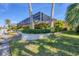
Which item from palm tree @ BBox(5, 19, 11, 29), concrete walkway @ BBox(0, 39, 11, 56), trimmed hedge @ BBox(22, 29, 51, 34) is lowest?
concrete walkway @ BBox(0, 39, 11, 56)

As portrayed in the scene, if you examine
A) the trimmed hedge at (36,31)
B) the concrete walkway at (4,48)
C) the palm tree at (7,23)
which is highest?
the palm tree at (7,23)

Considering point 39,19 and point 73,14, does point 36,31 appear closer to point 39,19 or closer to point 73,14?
point 39,19

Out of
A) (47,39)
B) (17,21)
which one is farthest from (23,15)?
(47,39)

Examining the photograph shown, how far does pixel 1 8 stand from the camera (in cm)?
188

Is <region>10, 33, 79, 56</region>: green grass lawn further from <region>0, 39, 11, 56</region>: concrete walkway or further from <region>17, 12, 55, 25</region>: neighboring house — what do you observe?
<region>17, 12, 55, 25</region>: neighboring house

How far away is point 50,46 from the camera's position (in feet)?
6.15

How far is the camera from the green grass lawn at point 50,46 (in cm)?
185

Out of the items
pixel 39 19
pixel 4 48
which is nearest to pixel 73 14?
pixel 39 19

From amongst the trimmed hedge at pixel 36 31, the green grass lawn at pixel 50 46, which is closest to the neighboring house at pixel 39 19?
the trimmed hedge at pixel 36 31

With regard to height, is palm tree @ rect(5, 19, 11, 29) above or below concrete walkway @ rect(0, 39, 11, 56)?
above

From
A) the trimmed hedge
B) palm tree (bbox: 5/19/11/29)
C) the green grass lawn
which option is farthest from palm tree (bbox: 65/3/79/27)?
palm tree (bbox: 5/19/11/29)

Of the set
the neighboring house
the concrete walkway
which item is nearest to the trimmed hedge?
the neighboring house

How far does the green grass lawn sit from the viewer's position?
1850 millimetres

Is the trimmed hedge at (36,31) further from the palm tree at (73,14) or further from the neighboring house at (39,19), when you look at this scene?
the palm tree at (73,14)
